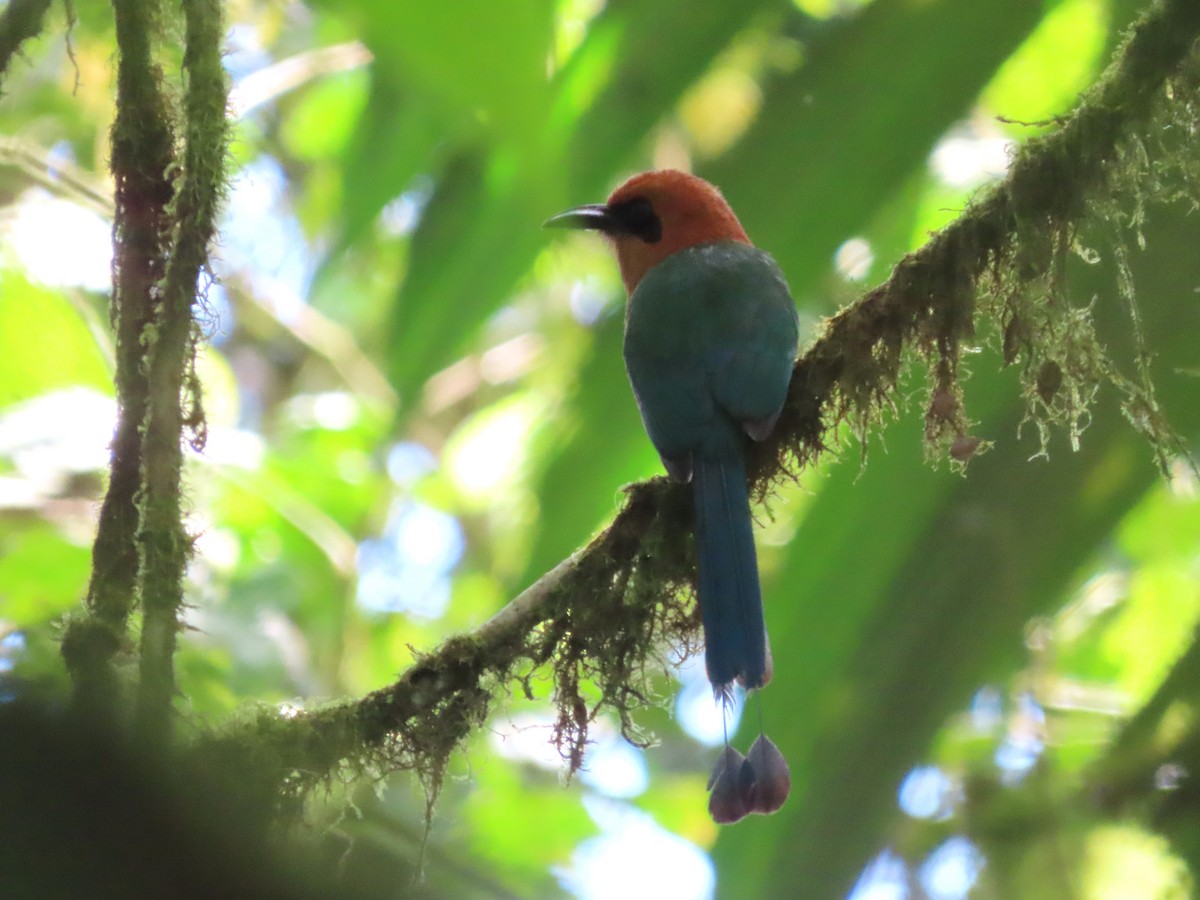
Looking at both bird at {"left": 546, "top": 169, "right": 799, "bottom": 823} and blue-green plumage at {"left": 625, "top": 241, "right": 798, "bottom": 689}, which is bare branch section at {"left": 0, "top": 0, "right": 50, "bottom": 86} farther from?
blue-green plumage at {"left": 625, "top": 241, "right": 798, "bottom": 689}

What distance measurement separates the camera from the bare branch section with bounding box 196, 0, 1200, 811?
226 cm

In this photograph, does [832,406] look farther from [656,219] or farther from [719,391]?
[656,219]

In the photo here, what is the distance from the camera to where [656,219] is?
4.08 metres

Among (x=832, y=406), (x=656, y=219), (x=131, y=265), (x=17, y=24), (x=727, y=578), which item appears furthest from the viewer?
(x=656, y=219)

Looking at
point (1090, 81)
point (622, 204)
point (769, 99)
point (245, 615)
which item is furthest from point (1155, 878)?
point (245, 615)

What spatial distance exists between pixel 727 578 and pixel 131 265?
1307 mm

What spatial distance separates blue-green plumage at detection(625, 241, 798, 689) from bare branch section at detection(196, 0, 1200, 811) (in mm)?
107

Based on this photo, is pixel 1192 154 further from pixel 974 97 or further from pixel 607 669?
pixel 607 669

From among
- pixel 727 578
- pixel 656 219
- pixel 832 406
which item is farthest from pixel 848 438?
pixel 656 219

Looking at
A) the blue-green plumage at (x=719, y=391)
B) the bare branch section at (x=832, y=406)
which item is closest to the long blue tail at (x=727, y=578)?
the blue-green plumage at (x=719, y=391)

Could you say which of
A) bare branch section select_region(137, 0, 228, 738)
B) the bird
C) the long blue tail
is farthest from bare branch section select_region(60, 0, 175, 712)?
the long blue tail

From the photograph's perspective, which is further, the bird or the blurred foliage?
the bird

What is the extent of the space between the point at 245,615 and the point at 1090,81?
3.25 meters

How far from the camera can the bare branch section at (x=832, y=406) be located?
7.40 ft
